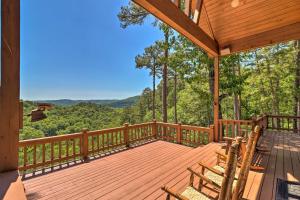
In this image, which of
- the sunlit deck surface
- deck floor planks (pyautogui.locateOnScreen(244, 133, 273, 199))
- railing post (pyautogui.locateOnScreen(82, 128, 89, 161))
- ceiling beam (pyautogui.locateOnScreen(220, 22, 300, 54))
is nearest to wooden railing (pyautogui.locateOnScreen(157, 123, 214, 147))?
the sunlit deck surface

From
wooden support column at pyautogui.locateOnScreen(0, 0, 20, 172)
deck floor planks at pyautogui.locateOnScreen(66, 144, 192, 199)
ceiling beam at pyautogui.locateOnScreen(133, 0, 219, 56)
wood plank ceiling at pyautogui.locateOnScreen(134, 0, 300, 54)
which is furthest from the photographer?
wood plank ceiling at pyautogui.locateOnScreen(134, 0, 300, 54)

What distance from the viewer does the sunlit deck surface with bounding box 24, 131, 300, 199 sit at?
3.03 m

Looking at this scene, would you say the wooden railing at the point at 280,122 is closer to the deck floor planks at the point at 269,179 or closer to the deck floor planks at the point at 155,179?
the deck floor planks at the point at 269,179

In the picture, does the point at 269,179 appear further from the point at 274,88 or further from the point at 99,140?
the point at 274,88

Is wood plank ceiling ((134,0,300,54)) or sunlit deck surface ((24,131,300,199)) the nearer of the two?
sunlit deck surface ((24,131,300,199))

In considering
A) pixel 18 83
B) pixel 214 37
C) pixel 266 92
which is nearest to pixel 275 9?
pixel 214 37

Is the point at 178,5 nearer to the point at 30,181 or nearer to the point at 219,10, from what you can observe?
the point at 219,10

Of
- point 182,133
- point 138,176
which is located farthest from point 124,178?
point 182,133

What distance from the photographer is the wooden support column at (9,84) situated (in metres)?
1.62

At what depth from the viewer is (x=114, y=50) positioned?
90.9 ft

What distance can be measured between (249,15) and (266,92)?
13.1m

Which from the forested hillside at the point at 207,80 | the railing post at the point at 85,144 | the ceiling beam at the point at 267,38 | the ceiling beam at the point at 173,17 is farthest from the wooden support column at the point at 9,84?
the ceiling beam at the point at 267,38

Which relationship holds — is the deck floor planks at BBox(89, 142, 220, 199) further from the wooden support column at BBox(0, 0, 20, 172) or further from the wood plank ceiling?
the wood plank ceiling

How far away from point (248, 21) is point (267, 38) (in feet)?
2.40
